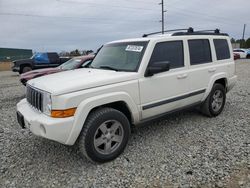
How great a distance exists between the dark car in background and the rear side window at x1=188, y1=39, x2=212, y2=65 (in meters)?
11.6

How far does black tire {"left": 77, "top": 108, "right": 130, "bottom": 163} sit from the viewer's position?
2908 millimetres

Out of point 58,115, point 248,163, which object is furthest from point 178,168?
point 58,115

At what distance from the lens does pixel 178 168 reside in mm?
2955

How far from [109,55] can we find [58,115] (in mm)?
1807

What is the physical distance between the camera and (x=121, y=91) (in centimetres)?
314

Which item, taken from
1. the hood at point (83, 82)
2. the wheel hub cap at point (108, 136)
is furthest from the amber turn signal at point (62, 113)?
the wheel hub cap at point (108, 136)

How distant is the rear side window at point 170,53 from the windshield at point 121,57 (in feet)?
0.78

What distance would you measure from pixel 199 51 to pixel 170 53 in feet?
2.83

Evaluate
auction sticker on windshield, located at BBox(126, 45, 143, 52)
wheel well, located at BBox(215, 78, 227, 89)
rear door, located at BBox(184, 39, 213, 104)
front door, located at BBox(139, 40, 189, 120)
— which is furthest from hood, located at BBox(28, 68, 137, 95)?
wheel well, located at BBox(215, 78, 227, 89)

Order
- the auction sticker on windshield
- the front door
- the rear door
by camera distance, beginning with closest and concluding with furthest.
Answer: the front door
the auction sticker on windshield
the rear door

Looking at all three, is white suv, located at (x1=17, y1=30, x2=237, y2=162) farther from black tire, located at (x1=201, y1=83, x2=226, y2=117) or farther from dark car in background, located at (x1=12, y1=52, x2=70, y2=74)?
dark car in background, located at (x1=12, y1=52, x2=70, y2=74)

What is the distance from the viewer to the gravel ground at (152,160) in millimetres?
2740

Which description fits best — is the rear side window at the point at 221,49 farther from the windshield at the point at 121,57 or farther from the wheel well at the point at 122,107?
the wheel well at the point at 122,107

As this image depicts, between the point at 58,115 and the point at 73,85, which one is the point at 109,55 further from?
the point at 58,115
